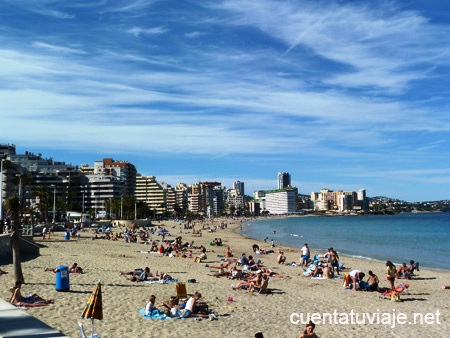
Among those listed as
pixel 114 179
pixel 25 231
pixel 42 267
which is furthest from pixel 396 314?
pixel 114 179

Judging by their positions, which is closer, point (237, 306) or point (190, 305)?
point (190, 305)

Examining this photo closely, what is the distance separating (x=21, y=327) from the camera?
6.42 meters

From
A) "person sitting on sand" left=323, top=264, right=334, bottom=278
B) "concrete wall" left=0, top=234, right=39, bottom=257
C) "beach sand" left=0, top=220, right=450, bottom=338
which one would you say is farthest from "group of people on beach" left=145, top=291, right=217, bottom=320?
"concrete wall" left=0, top=234, right=39, bottom=257

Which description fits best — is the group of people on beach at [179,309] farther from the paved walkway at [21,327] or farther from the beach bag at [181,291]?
the paved walkway at [21,327]

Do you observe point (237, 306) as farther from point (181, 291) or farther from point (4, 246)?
point (4, 246)

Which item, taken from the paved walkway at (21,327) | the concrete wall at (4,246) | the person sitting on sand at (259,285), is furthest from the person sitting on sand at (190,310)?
the concrete wall at (4,246)

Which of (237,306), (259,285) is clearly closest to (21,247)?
(259,285)

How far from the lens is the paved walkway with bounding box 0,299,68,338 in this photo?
608 centimetres

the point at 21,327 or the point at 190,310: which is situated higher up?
the point at 21,327

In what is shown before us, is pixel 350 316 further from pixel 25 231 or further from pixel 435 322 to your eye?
pixel 25 231

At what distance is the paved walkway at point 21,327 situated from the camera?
19.9 ft

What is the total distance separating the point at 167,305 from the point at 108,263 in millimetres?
11541

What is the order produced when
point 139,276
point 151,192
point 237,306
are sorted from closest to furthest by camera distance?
1. point 237,306
2. point 139,276
3. point 151,192

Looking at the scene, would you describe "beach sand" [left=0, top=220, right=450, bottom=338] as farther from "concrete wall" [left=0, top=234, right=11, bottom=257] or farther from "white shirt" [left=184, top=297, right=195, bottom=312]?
"concrete wall" [left=0, top=234, right=11, bottom=257]
